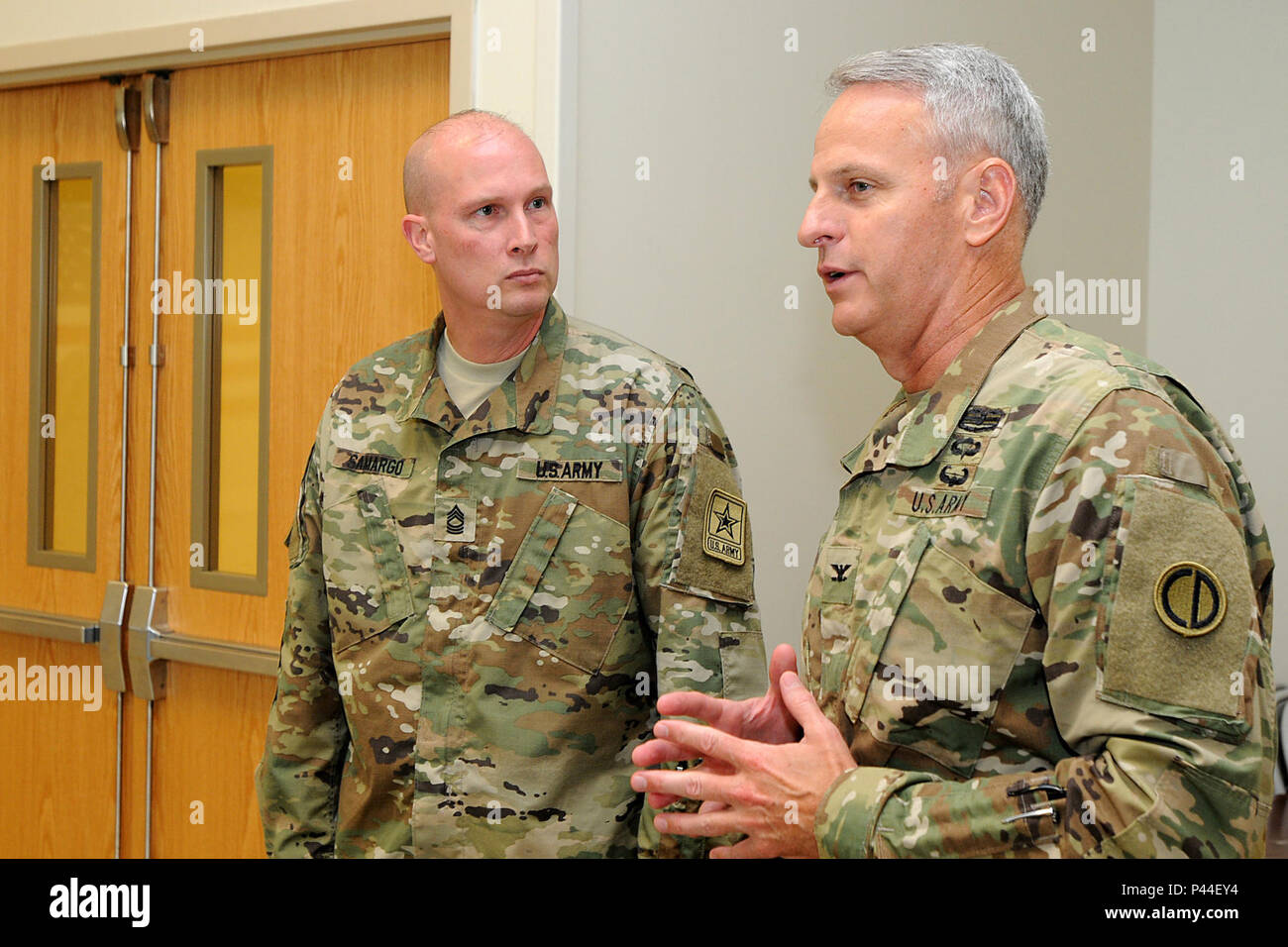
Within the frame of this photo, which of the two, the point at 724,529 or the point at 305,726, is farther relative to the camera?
the point at 305,726

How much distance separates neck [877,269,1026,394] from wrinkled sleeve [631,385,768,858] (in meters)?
0.43

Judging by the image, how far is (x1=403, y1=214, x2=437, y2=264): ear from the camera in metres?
1.84

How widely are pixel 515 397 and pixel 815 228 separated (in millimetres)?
577

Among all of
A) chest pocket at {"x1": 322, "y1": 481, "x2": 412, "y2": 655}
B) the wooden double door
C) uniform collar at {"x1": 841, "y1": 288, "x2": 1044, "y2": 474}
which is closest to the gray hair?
uniform collar at {"x1": 841, "y1": 288, "x2": 1044, "y2": 474}

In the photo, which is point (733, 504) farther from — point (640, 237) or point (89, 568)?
point (89, 568)

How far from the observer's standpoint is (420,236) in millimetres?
1854

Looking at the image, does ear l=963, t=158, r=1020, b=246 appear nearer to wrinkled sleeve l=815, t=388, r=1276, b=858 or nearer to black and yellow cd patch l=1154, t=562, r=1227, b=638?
wrinkled sleeve l=815, t=388, r=1276, b=858

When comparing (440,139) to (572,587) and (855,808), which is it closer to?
(572,587)

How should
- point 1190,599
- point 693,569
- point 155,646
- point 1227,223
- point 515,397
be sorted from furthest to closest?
point 1227,223 < point 155,646 < point 515,397 < point 693,569 < point 1190,599

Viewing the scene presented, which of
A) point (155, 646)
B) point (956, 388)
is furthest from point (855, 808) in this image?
point (155, 646)

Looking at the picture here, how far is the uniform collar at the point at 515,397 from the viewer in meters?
1.74
